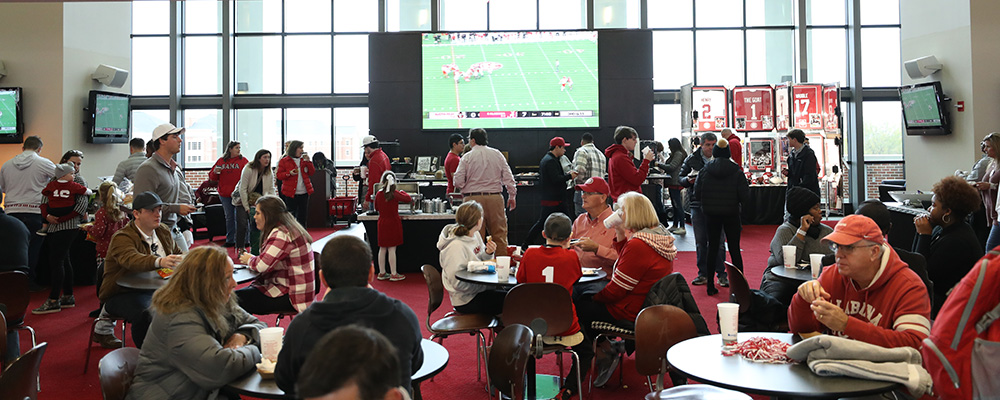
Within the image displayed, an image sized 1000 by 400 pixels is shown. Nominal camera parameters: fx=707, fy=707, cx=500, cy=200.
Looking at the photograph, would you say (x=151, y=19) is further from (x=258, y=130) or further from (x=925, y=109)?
(x=925, y=109)

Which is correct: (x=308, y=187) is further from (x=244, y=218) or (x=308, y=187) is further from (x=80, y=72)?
(x=80, y=72)

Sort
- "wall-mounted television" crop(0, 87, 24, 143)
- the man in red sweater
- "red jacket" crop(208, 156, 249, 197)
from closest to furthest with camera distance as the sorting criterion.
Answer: the man in red sweater → "red jacket" crop(208, 156, 249, 197) → "wall-mounted television" crop(0, 87, 24, 143)

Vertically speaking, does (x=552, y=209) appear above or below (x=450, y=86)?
below

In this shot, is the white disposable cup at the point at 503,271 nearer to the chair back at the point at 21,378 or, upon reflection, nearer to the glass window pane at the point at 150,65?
the chair back at the point at 21,378

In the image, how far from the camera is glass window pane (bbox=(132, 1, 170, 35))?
15227 mm

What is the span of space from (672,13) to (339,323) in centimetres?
1446

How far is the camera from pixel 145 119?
15.4 meters

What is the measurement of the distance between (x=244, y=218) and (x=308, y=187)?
3.00 feet

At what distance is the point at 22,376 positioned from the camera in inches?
95.3

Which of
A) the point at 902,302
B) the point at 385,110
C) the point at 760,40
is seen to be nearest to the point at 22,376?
the point at 902,302

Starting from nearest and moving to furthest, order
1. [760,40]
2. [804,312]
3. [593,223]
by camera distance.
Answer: [804,312] < [593,223] < [760,40]

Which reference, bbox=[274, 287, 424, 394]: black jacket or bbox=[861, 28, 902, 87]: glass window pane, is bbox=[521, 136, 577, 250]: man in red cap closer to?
bbox=[274, 287, 424, 394]: black jacket

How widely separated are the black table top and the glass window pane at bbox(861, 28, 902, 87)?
48.4 ft

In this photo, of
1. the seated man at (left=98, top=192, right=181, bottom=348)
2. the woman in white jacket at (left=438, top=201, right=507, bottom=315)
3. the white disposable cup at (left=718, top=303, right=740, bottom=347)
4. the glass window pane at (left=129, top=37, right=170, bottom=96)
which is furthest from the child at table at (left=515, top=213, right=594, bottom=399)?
the glass window pane at (left=129, top=37, right=170, bottom=96)
